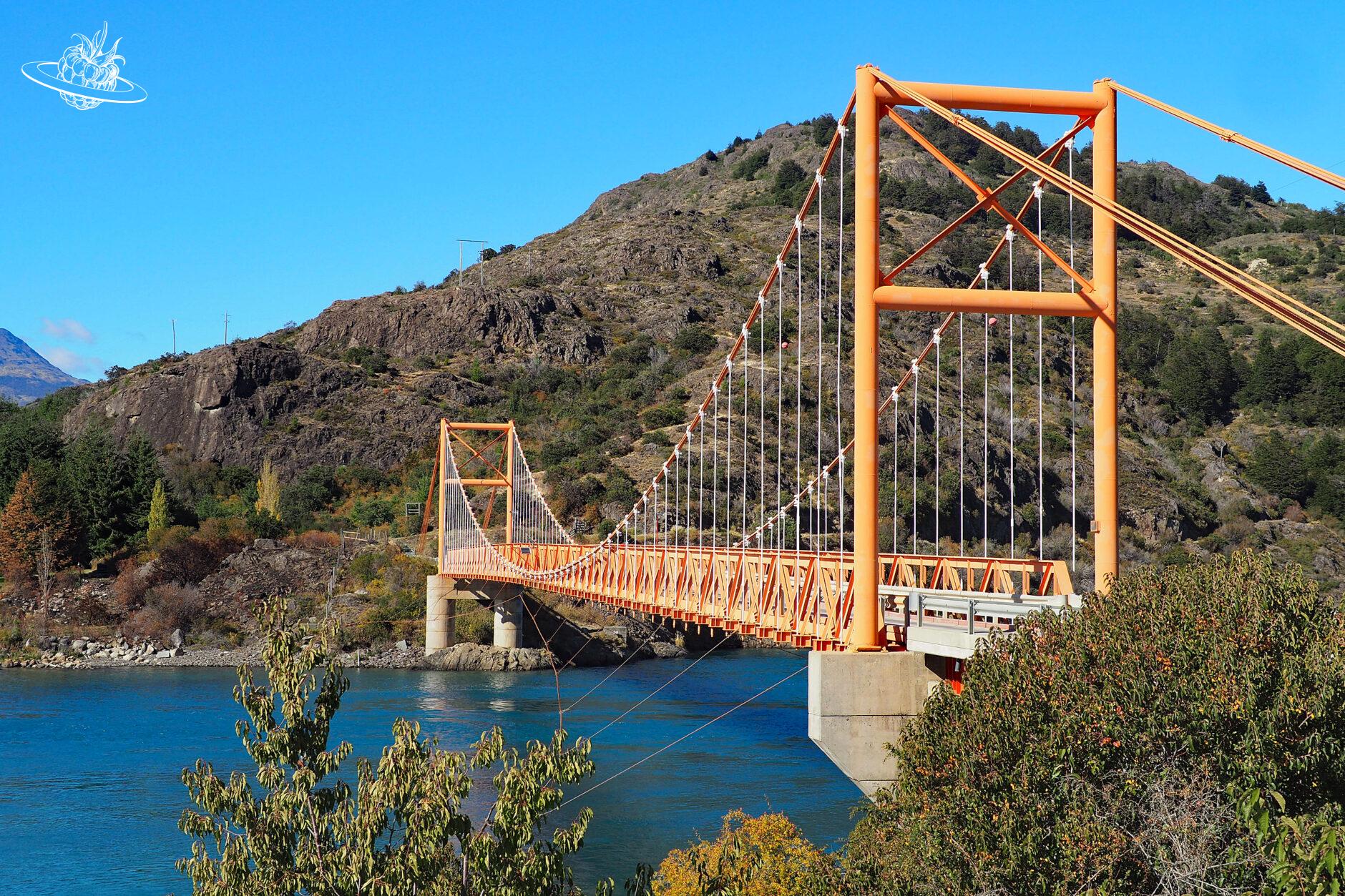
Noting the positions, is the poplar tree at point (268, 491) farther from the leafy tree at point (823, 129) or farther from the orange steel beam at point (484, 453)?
the leafy tree at point (823, 129)

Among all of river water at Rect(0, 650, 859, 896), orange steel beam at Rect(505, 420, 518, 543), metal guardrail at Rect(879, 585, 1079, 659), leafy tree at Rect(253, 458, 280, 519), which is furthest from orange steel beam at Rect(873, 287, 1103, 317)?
leafy tree at Rect(253, 458, 280, 519)

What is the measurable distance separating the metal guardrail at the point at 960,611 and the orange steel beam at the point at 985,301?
265 cm

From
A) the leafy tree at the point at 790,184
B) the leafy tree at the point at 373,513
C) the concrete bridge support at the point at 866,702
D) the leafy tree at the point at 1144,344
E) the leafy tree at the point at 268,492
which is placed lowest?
Answer: the concrete bridge support at the point at 866,702

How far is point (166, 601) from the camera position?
153ft

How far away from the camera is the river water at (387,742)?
20375mm

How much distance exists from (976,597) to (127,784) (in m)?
18.1

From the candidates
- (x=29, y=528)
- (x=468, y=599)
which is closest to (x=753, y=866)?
(x=468, y=599)

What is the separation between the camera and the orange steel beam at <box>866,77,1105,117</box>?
41.4 ft

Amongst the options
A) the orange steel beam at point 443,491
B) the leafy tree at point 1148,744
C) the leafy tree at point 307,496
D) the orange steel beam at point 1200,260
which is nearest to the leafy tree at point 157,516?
the leafy tree at point 307,496

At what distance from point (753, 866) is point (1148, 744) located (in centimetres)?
583

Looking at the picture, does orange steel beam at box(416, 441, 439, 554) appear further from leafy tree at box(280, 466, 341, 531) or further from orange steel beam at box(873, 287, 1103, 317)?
orange steel beam at box(873, 287, 1103, 317)

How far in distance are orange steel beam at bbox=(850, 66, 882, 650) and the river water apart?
27.3ft

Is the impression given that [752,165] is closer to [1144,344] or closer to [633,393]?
[633,393]

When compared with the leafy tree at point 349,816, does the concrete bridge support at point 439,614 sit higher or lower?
lower
